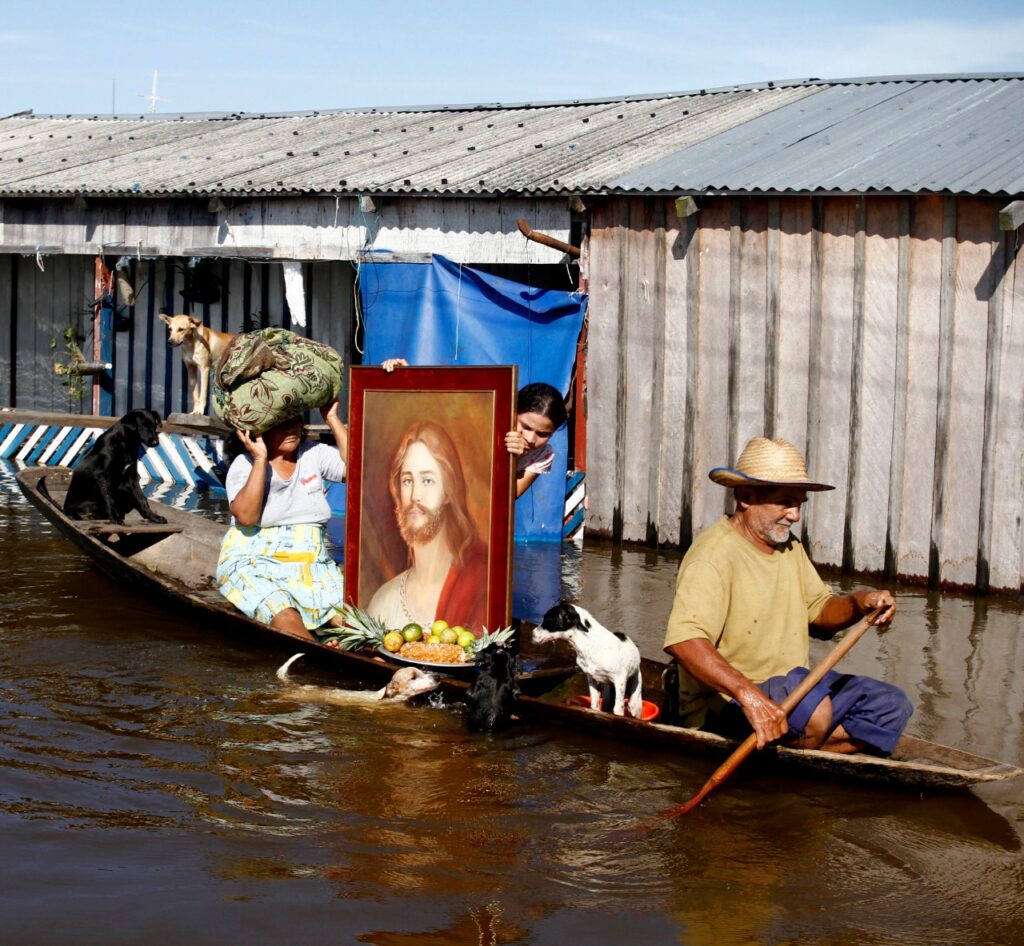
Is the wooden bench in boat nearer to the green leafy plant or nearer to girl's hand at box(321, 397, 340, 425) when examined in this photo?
girl's hand at box(321, 397, 340, 425)

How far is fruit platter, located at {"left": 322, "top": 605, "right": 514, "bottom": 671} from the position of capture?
7859mm

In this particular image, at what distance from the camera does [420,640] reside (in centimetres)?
812

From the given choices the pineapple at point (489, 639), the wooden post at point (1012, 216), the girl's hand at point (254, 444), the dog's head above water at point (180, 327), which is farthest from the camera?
the dog's head above water at point (180, 327)

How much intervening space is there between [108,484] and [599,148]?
578cm

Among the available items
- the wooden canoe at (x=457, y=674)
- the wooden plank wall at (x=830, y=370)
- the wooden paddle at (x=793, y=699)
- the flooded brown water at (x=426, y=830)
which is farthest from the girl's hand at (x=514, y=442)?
the wooden plank wall at (x=830, y=370)

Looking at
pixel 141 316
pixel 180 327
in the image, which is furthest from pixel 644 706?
pixel 141 316

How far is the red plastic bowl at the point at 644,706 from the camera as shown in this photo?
733 cm

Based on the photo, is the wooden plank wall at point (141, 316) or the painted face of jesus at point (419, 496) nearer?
the painted face of jesus at point (419, 496)

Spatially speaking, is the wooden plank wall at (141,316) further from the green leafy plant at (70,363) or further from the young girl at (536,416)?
the young girl at (536,416)

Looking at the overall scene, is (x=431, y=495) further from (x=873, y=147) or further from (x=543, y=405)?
(x=873, y=147)

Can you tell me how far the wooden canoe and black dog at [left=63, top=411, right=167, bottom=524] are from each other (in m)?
0.17

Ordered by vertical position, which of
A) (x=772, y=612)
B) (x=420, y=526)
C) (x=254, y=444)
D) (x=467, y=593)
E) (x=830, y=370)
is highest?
(x=830, y=370)

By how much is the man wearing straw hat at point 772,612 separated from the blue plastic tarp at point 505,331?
6581 mm

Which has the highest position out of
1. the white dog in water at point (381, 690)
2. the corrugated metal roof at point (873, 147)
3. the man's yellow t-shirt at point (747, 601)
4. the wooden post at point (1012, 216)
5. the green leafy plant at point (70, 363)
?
the corrugated metal roof at point (873, 147)
